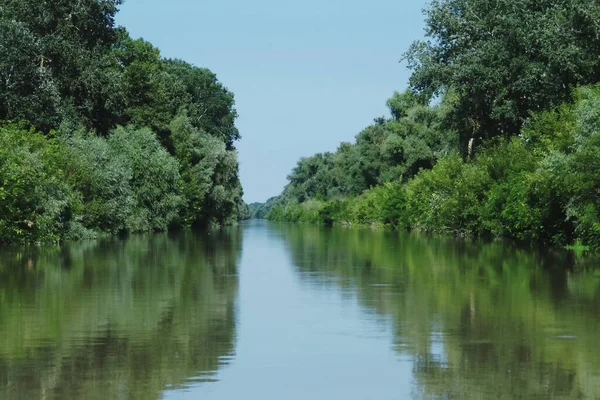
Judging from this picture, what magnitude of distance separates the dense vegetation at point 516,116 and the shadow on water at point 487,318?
498cm

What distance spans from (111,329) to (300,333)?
8.96 feet

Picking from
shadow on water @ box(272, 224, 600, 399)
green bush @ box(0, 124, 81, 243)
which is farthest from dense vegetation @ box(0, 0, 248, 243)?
shadow on water @ box(272, 224, 600, 399)

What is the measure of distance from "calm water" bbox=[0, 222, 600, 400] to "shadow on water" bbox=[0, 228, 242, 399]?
3 cm

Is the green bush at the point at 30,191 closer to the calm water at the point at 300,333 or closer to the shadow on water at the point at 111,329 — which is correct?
the shadow on water at the point at 111,329

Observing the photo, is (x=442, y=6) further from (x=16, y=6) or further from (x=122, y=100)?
(x=16, y=6)

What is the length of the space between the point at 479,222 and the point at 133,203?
19.7 metres

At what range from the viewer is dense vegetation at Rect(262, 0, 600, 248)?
37656 mm

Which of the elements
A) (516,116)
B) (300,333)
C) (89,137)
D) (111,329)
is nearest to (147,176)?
(89,137)

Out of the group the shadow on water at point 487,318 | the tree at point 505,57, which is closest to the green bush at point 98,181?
the tree at point 505,57

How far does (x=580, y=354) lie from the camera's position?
1275cm

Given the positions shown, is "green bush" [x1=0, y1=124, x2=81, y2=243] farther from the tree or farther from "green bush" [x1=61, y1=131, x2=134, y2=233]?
the tree

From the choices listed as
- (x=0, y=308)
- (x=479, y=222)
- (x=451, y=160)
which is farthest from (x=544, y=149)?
(x=0, y=308)

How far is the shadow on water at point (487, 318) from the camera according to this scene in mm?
Answer: 10852

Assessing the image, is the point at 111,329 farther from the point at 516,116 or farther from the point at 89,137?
the point at 89,137
